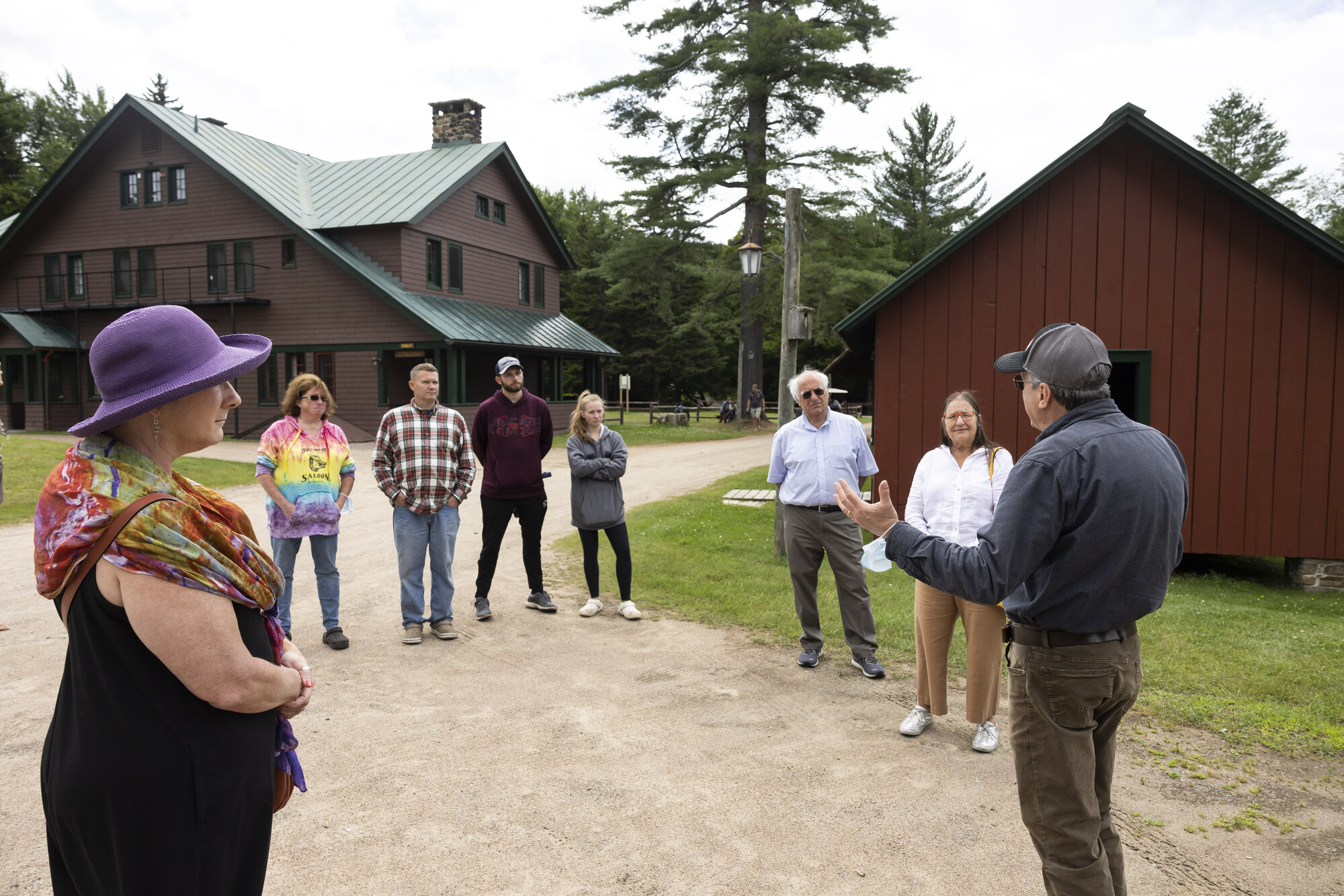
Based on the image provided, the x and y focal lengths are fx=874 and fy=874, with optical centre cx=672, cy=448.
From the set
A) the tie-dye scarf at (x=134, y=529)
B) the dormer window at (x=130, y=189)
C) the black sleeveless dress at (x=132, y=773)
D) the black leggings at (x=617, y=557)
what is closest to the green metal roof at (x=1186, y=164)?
the black leggings at (x=617, y=557)

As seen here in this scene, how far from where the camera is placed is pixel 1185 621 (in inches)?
291

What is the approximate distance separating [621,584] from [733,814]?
3.56 metres

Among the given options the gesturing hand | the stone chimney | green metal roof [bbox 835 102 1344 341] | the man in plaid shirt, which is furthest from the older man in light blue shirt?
the stone chimney

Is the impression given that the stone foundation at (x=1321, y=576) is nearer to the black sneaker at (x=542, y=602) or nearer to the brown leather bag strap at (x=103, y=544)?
the black sneaker at (x=542, y=602)

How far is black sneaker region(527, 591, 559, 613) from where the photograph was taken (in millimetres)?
7305

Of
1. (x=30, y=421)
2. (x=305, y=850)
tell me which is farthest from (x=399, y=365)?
(x=305, y=850)

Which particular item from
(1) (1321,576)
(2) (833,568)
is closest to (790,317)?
(2) (833,568)

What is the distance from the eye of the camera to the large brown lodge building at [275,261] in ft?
80.3

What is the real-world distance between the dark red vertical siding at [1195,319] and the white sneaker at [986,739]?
221 inches

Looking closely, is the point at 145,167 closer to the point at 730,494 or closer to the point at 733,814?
the point at 730,494

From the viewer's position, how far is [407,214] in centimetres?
2444

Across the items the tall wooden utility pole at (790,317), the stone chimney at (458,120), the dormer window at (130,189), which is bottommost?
the tall wooden utility pole at (790,317)

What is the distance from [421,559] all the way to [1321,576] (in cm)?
937

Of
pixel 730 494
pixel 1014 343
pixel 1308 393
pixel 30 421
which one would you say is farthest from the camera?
pixel 30 421
